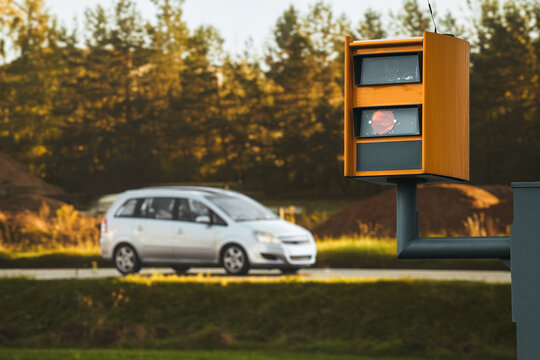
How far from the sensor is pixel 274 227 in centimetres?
1560

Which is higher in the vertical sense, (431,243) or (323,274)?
(431,243)

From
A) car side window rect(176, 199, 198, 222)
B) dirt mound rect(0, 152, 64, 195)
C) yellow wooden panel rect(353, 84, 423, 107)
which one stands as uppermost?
dirt mound rect(0, 152, 64, 195)

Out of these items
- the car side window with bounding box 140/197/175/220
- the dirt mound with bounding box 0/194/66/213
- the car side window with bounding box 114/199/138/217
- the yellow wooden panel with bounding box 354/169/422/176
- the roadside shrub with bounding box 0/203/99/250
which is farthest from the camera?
the dirt mound with bounding box 0/194/66/213

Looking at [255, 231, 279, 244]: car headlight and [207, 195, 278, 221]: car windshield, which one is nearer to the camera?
[255, 231, 279, 244]: car headlight

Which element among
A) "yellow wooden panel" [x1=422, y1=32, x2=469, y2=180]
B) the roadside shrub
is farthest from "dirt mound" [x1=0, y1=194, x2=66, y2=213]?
"yellow wooden panel" [x1=422, y1=32, x2=469, y2=180]

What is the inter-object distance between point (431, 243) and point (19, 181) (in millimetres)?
31403

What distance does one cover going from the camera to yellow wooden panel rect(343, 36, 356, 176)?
2.78 meters

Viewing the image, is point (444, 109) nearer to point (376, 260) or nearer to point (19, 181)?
point (376, 260)

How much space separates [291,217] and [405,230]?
2132cm

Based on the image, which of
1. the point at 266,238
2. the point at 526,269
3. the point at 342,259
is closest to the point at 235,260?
the point at 266,238

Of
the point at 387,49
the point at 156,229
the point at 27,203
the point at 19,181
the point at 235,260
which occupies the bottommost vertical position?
the point at 235,260

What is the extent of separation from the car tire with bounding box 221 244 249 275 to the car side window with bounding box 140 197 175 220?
56.5 inches

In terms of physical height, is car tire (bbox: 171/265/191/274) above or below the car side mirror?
below

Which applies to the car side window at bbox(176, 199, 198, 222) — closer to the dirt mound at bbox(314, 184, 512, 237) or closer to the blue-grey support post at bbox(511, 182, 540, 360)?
the dirt mound at bbox(314, 184, 512, 237)
